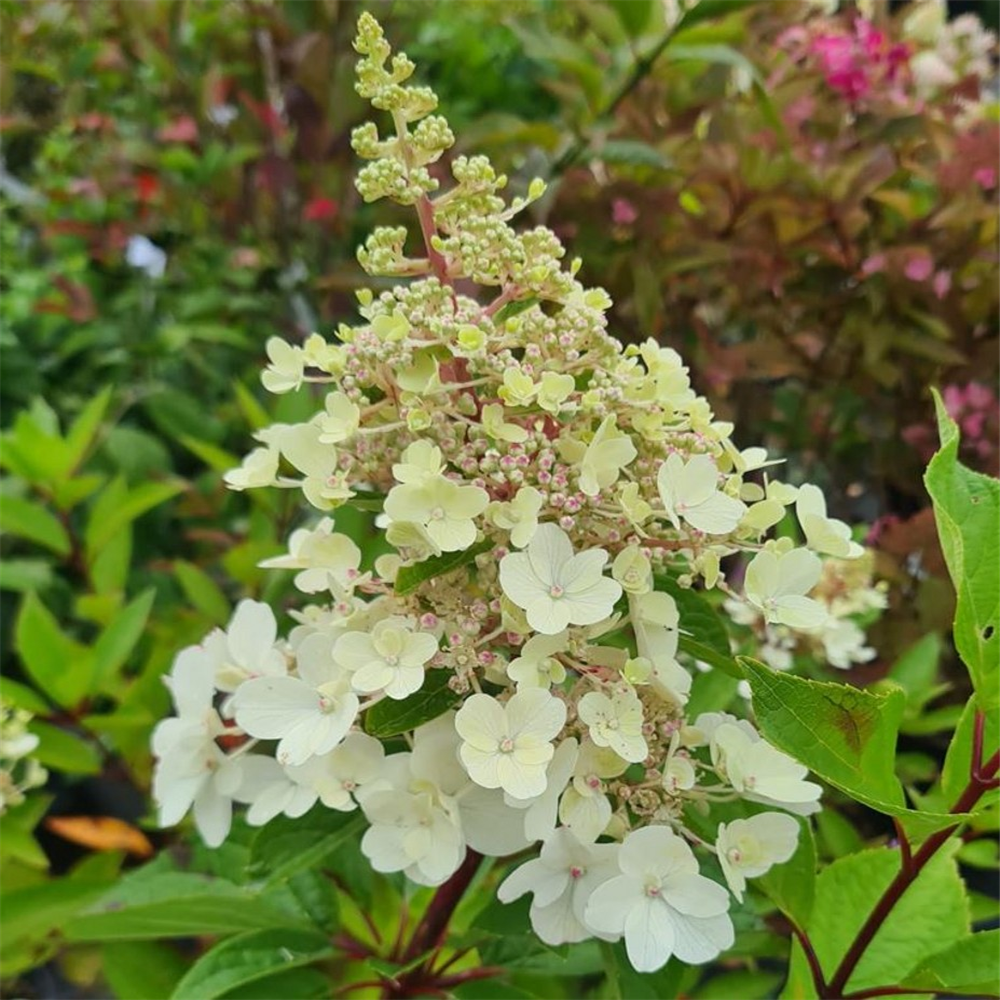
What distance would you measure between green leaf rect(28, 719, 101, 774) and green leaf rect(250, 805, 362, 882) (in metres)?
0.36

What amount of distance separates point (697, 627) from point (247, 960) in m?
0.30

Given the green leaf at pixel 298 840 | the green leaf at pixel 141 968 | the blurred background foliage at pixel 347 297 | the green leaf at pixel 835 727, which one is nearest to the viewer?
the green leaf at pixel 835 727

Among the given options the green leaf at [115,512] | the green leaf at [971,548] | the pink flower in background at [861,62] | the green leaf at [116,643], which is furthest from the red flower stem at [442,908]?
the pink flower in background at [861,62]

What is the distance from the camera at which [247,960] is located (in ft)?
1.68

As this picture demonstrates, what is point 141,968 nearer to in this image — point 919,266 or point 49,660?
point 49,660

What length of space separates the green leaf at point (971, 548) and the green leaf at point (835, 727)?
0.04 metres

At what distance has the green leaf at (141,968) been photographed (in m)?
0.62

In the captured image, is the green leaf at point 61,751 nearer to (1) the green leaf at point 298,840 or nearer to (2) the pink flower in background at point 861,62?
(1) the green leaf at point 298,840

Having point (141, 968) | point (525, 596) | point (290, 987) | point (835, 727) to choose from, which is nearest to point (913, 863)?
point (835, 727)

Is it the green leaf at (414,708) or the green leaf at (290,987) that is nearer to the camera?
the green leaf at (414,708)

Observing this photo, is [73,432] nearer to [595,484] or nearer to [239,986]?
[239,986]

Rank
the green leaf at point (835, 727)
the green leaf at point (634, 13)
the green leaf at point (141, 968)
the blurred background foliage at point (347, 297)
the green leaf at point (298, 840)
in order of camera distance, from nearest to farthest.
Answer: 1. the green leaf at point (835, 727)
2. the green leaf at point (298, 840)
3. the green leaf at point (141, 968)
4. the blurred background foliage at point (347, 297)
5. the green leaf at point (634, 13)

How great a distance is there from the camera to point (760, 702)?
35cm

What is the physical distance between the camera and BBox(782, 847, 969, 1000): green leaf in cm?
51
